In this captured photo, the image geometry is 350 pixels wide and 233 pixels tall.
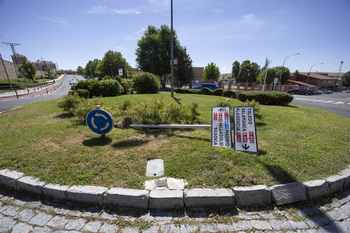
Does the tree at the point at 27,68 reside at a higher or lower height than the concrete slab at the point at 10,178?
higher

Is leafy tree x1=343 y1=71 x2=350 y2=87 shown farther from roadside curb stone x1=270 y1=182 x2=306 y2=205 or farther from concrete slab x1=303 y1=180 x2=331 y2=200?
roadside curb stone x1=270 y1=182 x2=306 y2=205

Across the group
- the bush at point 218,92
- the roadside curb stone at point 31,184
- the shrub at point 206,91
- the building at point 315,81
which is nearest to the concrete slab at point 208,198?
the roadside curb stone at point 31,184

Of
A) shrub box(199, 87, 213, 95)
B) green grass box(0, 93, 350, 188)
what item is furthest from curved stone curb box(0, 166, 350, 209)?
shrub box(199, 87, 213, 95)

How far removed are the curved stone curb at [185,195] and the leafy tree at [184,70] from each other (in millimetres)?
37306

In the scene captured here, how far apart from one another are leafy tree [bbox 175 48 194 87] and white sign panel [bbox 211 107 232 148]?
3530cm

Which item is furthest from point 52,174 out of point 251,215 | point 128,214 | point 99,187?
point 251,215

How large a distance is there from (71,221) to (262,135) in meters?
5.32

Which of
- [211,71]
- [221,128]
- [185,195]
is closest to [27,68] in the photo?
[221,128]

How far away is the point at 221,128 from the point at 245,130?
59 centimetres

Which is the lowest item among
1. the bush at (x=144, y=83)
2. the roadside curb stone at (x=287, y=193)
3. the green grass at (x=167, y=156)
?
the roadside curb stone at (x=287, y=193)

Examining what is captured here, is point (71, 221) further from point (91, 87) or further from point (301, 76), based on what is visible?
point (301, 76)

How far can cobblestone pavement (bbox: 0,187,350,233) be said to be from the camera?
80.3 inches

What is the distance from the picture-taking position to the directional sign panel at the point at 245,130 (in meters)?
3.62

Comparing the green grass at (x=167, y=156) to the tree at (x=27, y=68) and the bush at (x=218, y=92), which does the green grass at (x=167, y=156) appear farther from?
the tree at (x=27, y=68)
